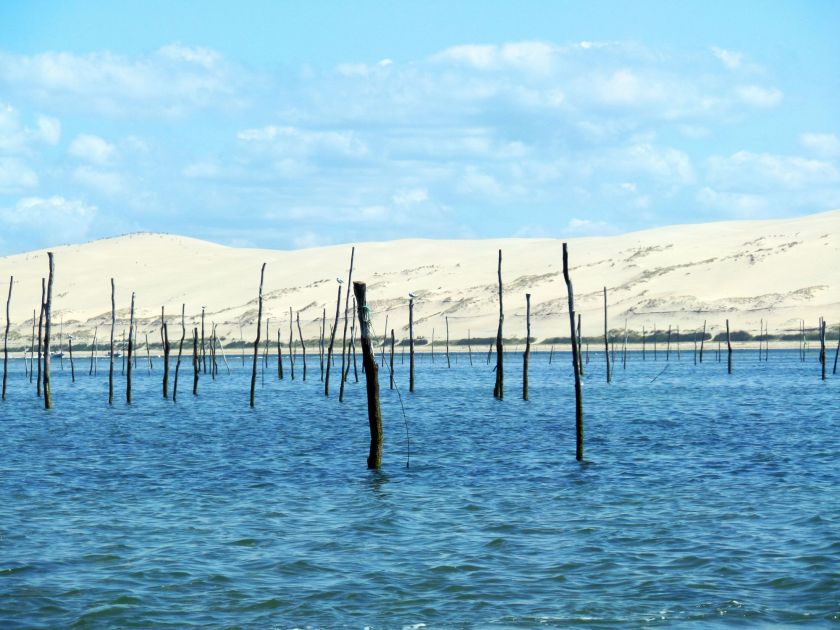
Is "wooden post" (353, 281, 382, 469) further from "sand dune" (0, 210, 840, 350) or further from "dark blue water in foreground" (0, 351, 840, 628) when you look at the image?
"sand dune" (0, 210, 840, 350)

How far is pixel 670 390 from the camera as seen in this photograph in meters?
47.7

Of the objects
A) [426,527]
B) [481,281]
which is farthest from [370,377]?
[481,281]

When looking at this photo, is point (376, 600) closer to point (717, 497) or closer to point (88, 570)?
point (88, 570)

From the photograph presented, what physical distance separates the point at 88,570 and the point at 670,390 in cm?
3772

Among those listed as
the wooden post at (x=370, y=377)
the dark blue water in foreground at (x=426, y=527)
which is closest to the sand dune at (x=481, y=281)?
the dark blue water in foreground at (x=426, y=527)

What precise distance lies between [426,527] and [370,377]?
17.3 ft

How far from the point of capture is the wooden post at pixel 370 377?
755 inches

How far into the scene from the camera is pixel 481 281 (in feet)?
429

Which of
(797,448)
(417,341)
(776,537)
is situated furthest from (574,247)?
(776,537)

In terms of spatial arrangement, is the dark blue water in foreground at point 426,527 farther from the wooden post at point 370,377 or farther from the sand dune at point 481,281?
the sand dune at point 481,281

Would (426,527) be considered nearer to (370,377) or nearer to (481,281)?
(370,377)

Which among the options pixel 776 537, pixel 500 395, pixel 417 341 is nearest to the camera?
pixel 776 537

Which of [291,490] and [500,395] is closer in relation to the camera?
[291,490]

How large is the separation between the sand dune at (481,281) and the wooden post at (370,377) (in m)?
82.0
